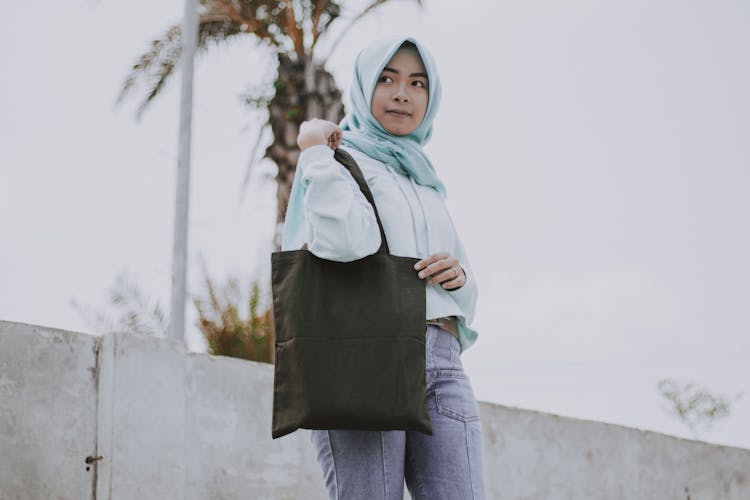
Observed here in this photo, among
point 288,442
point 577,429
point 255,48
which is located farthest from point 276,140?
point 288,442

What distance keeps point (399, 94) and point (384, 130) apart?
105 mm

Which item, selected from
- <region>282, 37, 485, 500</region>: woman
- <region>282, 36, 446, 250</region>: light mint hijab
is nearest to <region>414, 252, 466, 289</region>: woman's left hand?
<region>282, 37, 485, 500</region>: woman

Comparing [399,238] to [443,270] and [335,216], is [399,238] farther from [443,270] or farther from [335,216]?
[335,216]

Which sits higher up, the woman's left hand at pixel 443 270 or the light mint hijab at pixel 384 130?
the light mint hijab at pixel 384 130

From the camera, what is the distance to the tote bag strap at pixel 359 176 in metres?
2.31

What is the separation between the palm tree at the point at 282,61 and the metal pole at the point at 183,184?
143cm

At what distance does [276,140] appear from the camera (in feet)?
33.2

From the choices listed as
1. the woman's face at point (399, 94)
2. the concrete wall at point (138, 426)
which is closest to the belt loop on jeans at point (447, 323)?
the woman's face at point (399, 94)

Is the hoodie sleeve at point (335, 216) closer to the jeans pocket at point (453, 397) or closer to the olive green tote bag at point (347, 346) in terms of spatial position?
the olive green tote bag at point (347, 346)

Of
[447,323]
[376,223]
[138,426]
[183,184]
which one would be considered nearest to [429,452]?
[447,323]

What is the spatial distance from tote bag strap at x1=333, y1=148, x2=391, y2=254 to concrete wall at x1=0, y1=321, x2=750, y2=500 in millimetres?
1608

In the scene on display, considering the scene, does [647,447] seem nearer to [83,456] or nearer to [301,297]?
[83,456]

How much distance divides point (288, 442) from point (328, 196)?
87.1 inches

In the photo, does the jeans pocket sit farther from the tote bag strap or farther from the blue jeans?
the tote bag strap
